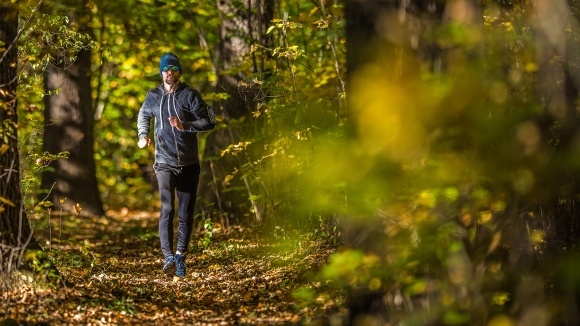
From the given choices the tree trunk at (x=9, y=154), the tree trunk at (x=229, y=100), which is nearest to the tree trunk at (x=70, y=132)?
the tree trunk at (x=229, y=100)

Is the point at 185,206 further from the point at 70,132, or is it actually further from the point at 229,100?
the point at 70,132

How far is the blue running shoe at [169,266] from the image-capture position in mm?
7766

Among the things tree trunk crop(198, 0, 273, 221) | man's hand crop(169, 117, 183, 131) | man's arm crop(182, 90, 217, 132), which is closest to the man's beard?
man's arm crop(182, 90, 217, 132)

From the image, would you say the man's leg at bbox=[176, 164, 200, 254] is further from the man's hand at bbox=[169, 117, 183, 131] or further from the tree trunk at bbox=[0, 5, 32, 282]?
the tree trunk at bbox=[0, 5, 32, 282]

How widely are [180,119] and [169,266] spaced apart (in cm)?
149

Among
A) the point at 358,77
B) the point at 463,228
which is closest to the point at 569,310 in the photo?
the point at 463,228

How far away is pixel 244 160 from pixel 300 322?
227 inches

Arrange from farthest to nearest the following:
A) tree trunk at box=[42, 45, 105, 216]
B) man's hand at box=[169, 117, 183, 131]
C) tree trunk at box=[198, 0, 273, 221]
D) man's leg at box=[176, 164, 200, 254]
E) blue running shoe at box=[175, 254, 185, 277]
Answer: tree trunk at box=[42, 45, 105, 216] < tree trunk at box=[198, 0, 273, 221] < blue running shoe at box=[175, 254, 185, 277] < man's leg at box=[176, 164, 200, 254] < man's hand at box=[169, 117, 183, 131]

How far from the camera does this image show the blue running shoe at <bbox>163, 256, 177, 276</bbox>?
777 cm

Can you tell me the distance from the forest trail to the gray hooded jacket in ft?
3.96

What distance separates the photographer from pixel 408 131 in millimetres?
3984

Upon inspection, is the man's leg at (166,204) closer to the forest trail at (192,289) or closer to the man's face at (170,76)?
the forest trail at (192,289)

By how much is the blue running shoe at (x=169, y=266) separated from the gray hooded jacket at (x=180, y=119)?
3.28 ft

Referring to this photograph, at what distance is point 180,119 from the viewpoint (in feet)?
24.9
